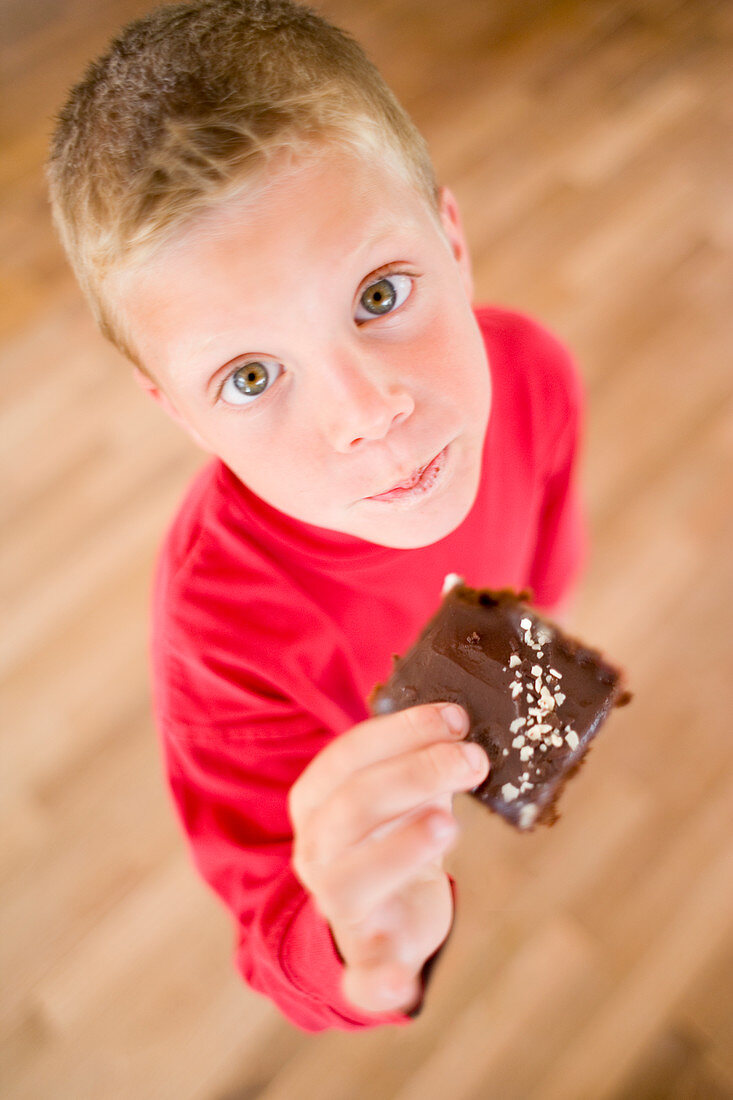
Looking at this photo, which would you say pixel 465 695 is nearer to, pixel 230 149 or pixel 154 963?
pixel 230 149

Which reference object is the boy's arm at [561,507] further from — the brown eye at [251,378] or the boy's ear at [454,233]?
the brown eye at [251,378]

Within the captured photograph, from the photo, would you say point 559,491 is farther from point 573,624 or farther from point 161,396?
point 161,396

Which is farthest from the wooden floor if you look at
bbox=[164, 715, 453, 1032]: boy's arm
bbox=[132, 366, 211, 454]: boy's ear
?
bbox=[132, 366, 211, 454]: boy's ear

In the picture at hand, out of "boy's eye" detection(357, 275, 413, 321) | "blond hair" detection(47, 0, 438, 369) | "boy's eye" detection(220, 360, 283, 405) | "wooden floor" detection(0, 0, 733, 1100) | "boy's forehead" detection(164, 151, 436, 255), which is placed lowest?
"wooden floor" detection(0, 0, 733, 1100)

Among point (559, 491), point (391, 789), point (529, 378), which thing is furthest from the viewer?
point (559, 491)

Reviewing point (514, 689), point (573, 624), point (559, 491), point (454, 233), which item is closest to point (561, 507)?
point (559, 491)

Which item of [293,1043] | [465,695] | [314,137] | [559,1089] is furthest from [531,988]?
[314,137]

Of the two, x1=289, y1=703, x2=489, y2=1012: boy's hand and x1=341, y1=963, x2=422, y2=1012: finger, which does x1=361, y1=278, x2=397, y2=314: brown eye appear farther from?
x1=341, y1=963, x2=422, y2=1012: finger
